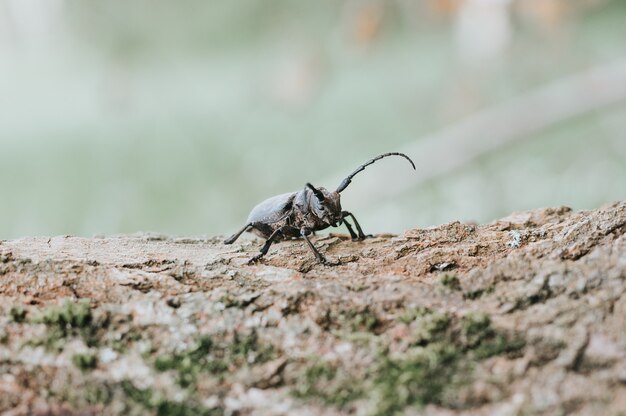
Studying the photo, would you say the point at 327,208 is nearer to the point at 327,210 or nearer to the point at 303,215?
the point at 327,210

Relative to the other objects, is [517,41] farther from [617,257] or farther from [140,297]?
[140,297]

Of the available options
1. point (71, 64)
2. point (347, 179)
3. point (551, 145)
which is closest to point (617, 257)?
point (347, 179)

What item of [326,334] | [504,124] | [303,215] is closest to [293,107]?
[504,124]

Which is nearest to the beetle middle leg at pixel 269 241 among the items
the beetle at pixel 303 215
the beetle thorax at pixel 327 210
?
the beetle at pixel 303 215

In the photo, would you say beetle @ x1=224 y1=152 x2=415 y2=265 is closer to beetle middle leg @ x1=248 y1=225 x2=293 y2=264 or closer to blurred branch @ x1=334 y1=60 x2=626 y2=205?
beetle middle leg @ x1=248 y1=225 x2=293 y2=264

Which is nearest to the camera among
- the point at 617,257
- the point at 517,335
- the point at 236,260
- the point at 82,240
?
the point at 517,335

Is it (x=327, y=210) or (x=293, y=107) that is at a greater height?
(x=293, y=107)
